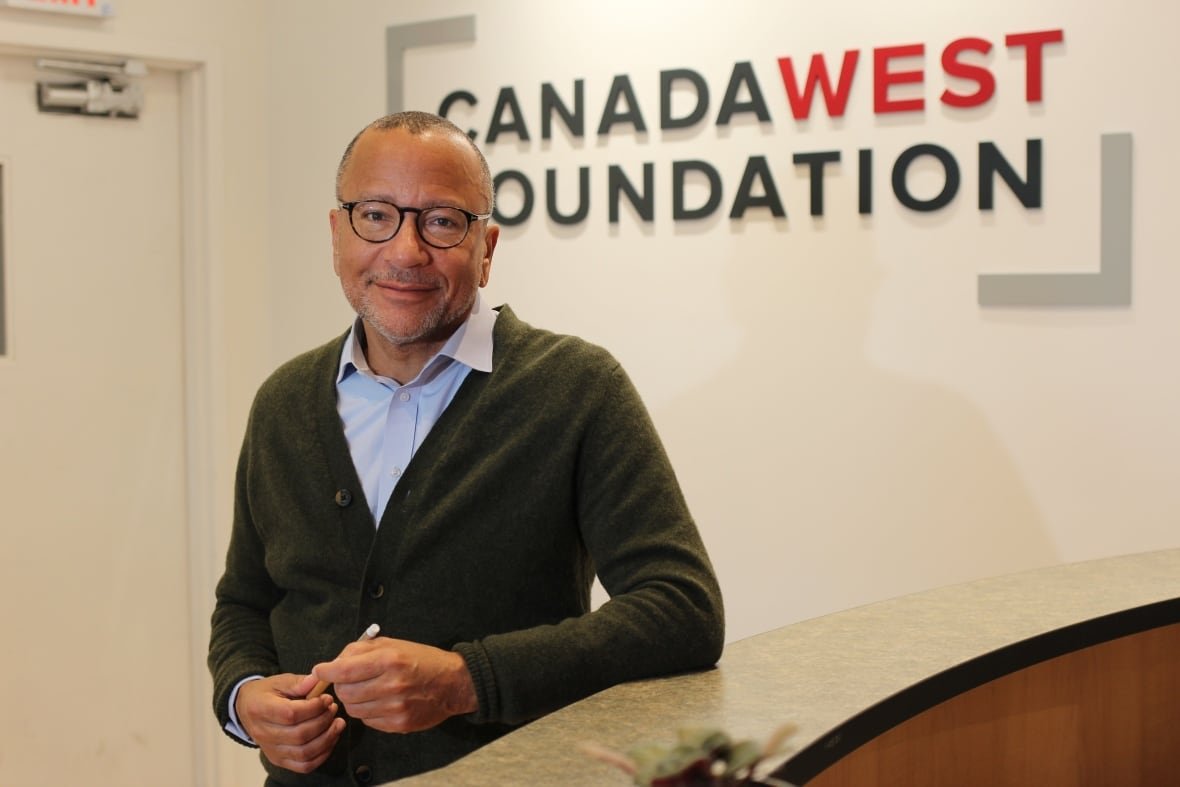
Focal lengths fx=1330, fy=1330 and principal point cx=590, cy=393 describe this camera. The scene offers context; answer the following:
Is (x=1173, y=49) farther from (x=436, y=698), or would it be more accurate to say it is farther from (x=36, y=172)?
(x=36, y=172)

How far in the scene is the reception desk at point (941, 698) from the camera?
1331 mm

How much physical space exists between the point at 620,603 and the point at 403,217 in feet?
2.02

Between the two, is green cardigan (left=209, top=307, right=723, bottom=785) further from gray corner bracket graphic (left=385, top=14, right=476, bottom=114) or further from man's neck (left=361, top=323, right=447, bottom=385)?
gray corner bracket graphic (left=385, top=14, right=476, bottom=114)

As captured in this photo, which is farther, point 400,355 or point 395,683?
point 400,355

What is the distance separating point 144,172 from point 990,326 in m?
2.54

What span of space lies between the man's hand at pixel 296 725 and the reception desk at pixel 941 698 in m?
0.40

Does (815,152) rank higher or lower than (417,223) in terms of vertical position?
higher

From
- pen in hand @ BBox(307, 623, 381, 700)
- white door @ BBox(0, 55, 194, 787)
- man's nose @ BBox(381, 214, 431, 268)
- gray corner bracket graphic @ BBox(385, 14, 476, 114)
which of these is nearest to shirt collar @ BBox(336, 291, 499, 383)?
man's nose @ BBox(381, 214, 431, 268)

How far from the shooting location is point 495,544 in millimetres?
1791

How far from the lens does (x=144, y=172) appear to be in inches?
160

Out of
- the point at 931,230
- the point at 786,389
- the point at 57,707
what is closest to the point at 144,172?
the point at 57,707

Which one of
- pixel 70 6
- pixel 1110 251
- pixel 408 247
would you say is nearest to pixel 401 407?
pixel 408 247

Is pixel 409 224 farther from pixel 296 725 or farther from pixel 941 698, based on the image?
pixel 941 698

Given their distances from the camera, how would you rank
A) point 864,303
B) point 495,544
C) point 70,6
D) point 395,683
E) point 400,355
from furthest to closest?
point 70,6
point 864,303
point 400,355
point 495,544
point 395,683
